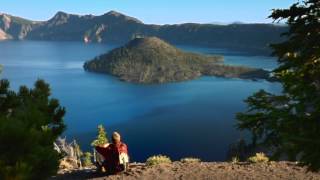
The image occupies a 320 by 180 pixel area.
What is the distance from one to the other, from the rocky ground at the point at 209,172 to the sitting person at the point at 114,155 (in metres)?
0.31

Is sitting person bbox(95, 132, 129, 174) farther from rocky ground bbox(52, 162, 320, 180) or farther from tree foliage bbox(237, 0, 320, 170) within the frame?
tree foliage bbox(237, 0, 320, 170)

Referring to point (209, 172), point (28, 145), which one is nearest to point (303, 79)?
point (28, 145)

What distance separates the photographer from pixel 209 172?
60.7ft

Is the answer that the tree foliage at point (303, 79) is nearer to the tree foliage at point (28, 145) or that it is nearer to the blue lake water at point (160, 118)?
the tree foliage at point (28, 145)

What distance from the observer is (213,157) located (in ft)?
330

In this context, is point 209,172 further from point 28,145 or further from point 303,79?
point 28,145

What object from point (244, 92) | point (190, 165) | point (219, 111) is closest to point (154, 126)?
point (219, 111)

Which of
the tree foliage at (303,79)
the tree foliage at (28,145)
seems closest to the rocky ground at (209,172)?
the tree foliage at (303,79)

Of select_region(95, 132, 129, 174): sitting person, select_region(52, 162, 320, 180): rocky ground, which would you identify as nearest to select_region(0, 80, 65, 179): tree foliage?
select_region(95, 132, 129, 174): sitting person

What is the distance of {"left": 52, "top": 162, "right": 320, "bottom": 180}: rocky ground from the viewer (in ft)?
59.0

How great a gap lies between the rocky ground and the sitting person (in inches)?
12.2

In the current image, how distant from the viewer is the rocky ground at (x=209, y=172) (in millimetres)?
17969

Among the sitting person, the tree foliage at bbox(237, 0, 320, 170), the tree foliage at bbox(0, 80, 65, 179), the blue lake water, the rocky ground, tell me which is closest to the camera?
the tree foliage at bbox(0, 80, 65, 179)

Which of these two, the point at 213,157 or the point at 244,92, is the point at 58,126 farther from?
the point at 244,92
